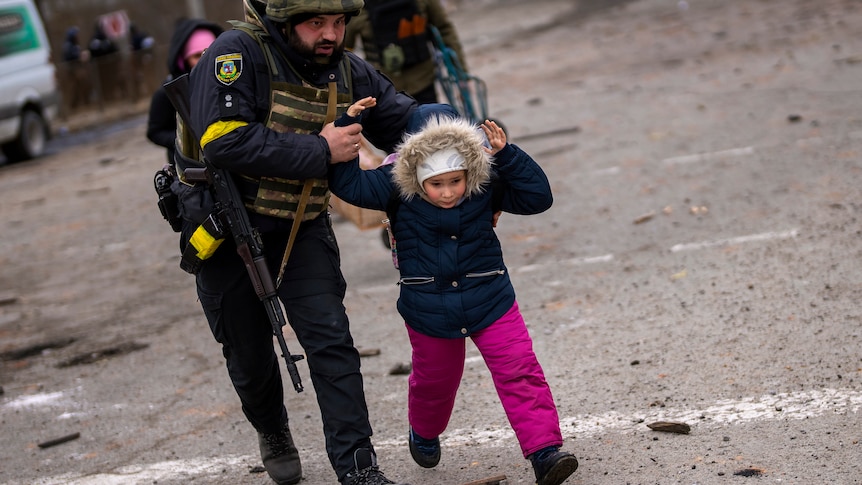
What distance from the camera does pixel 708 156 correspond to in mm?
9039

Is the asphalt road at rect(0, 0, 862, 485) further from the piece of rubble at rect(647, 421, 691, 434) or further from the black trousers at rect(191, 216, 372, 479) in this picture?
the black trousers at rect(191, 216, 372, 479)

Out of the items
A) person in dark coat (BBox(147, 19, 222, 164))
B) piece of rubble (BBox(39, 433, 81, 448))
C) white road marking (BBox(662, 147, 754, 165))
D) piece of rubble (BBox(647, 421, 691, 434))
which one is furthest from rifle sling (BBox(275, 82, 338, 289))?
white road marking (BBox(662, 147, 754, 165))

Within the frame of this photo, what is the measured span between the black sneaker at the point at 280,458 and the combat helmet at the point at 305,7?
1716mm

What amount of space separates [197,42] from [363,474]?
3473 mm

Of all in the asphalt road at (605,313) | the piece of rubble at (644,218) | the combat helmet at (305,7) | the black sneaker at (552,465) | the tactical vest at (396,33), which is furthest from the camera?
the piece of rubble at (644,218)

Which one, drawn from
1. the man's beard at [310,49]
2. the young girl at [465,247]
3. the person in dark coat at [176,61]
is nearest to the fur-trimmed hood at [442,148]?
the young girl at [465,247]

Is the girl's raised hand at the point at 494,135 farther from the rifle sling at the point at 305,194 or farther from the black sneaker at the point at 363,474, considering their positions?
the black sneaker at the point at 363,474

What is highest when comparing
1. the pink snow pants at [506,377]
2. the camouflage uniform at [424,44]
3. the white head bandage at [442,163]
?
the white head bandage at [442,163]

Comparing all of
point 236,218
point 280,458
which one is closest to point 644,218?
point 280,458

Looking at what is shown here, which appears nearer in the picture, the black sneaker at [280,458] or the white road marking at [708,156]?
the black sneaker at [280,458]

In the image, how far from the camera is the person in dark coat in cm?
654

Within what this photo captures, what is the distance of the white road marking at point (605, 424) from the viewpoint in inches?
172

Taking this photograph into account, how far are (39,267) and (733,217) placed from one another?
18.6ft

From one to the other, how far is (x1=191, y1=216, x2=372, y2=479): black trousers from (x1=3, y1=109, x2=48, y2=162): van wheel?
1349 centimetres
